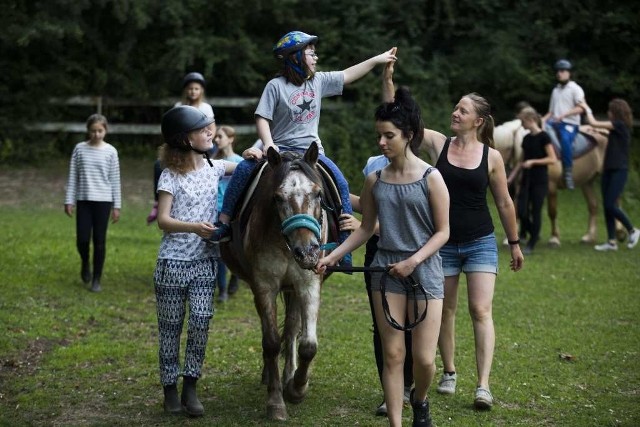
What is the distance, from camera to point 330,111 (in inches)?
906

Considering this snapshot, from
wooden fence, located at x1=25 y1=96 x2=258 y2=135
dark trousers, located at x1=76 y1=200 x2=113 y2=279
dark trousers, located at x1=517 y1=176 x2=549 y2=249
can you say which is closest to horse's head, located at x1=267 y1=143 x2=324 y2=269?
dark trousers, located at x1=76 y1=200 x2=113 y2=279

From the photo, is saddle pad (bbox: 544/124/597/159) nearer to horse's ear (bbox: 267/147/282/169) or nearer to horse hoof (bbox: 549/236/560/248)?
horse hoof (bbox: 549/236/560/248)

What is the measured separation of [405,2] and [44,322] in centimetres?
1616

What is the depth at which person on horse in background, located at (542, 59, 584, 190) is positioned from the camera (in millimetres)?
16391

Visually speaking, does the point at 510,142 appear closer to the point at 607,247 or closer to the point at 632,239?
the point at 607,247

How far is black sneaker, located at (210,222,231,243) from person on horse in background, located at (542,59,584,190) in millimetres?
10321

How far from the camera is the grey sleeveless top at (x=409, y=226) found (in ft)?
18.9

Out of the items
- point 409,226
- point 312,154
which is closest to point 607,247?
point 312,154

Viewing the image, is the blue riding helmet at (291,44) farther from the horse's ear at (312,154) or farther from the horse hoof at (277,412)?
the horse hoof at (277,412)

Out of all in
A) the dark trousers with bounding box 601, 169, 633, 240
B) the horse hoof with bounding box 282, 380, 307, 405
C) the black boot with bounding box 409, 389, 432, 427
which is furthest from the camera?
the dark trousers with bounding box 601, 169, 633, 240

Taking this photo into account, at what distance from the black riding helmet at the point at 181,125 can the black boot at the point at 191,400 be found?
1.53 metres

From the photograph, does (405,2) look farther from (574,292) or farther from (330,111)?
(574,292)

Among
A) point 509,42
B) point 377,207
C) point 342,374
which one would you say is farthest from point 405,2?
point 377,207

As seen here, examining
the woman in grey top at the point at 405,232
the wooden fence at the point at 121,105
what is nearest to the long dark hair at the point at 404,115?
the woman in grey top at the point at 405,232
